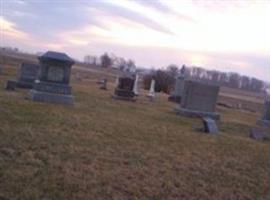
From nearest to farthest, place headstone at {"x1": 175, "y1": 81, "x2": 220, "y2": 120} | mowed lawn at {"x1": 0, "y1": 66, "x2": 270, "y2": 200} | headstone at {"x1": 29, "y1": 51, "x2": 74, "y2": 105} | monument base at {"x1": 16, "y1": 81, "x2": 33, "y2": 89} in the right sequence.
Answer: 1. mowed lawn at {"x1": 0, "y1": 66, "x2": 270, "y2": 200}
2. headstone at {"x1": 29, "y1": 51, "x2": 74, "y2": 105}
3. headstone at {"x1": 175, "y1": 81, "x2": 220, "y2": 120}
4. monument base at {"x1": 16, "y1": 81, "x2": 33, "y2": 89}

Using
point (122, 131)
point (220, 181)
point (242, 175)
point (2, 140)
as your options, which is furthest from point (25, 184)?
point (122, 131)

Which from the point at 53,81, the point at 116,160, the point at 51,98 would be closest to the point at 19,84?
the point at 53,81

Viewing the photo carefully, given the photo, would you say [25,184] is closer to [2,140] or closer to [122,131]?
[2,140]

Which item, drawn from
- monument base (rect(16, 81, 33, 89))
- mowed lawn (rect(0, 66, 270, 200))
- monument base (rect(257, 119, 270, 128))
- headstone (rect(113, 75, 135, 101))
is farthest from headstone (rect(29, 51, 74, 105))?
monument base (rect(257, 119, 270, 128))

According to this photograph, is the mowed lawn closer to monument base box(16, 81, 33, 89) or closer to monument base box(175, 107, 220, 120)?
monument base box(175, 107, 220, 120)

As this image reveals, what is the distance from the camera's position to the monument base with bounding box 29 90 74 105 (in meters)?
16.6

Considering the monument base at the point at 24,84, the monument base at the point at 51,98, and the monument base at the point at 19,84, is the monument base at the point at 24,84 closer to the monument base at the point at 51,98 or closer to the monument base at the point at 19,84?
the monument base at the point at 19,84

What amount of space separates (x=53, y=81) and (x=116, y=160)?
924 centimetres

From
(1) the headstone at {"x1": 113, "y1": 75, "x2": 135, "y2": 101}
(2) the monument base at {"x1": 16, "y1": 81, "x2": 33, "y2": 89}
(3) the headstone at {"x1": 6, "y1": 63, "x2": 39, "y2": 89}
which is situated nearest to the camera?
(2) the monument base at {"x1": 16, "y1": 81, "x2": 33, "y2": 89}

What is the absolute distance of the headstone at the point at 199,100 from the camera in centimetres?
1941

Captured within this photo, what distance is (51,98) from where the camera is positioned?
16.7 m

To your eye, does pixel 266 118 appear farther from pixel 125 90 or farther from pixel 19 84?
pixel 19 84

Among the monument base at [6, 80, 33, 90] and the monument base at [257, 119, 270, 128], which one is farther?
the monument base at [257, 119, 270, 128]

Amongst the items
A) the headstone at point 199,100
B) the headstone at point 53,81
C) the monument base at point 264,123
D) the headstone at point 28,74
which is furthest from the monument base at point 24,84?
the monument base at point 264,123
